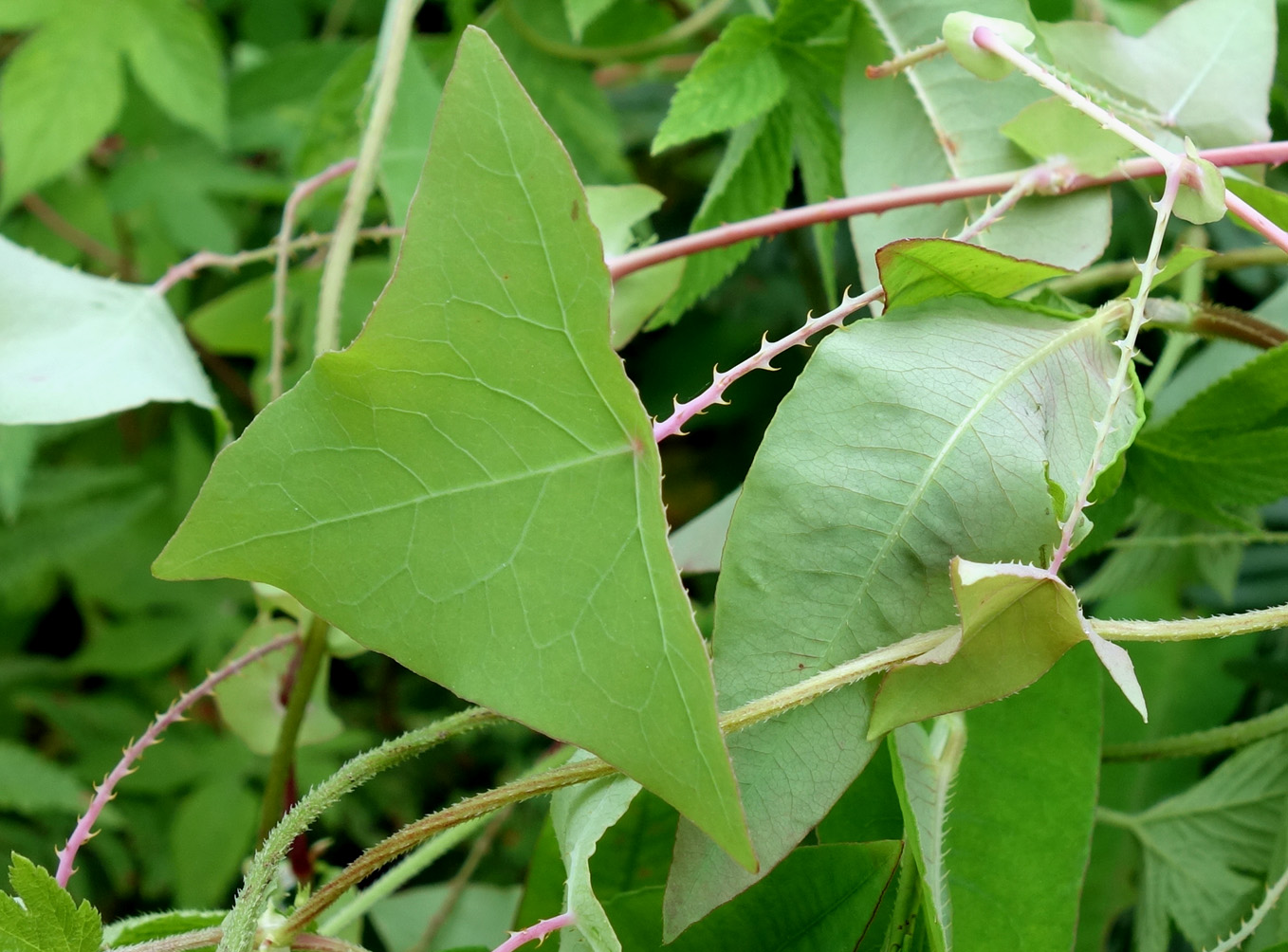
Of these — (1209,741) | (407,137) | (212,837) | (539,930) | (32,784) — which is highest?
(407,137)

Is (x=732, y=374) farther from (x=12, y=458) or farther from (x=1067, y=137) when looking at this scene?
(x=12, y=458)

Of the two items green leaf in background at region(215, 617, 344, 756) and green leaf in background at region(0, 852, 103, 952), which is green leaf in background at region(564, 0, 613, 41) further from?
green leaf in background at region(0, 852, 103, 952)

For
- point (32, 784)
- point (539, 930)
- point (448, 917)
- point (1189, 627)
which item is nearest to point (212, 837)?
point (32, 784)

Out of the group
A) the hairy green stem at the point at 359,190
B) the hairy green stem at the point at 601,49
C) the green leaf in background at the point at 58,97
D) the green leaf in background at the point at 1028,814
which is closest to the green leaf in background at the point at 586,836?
the green leaf in background at the point at 1028,814

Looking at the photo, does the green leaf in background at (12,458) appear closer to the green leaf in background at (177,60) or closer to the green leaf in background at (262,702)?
the green leaf in background at (262,702)

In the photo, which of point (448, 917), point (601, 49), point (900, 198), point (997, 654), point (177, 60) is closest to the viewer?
point (997, 654)

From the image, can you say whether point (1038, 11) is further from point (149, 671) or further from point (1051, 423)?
point (149, 671)

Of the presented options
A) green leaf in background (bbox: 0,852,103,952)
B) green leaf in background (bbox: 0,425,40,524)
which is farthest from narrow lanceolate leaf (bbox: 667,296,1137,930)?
green leaf in background (bbox: 0,425,40,524)
